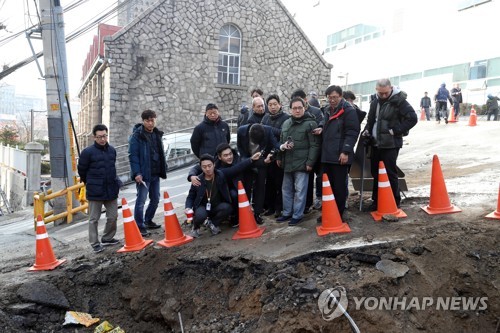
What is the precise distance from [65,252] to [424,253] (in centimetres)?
525

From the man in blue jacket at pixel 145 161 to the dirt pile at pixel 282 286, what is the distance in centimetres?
109

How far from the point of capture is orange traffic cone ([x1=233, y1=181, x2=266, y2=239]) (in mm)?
5452

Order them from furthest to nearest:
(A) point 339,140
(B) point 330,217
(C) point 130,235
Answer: (C) point 130,235
(A) point 339,140
(B) point 330,217

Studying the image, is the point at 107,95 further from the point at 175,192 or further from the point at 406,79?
the point at 406,79

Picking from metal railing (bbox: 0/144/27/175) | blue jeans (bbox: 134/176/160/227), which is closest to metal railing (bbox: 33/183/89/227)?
blue jeans (bbox: 134/176/160/227)

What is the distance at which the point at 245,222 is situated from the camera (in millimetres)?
5508

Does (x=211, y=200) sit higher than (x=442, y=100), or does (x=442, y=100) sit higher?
(x=442, y=100)

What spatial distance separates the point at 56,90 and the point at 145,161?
427 cm

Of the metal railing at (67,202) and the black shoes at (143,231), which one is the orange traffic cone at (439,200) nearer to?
the black shoes at (143,231)

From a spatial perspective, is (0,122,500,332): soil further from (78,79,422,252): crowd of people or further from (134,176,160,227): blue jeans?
(134,176,160,227): blue jeans

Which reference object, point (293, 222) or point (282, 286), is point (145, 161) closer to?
point (293, 222)

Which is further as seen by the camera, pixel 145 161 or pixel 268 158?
pixel 145 161

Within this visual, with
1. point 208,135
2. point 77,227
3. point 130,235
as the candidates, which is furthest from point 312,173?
point 77,227

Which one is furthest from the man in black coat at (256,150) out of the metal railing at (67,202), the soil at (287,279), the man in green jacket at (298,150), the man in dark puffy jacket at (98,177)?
the metal railing at (67,202)
